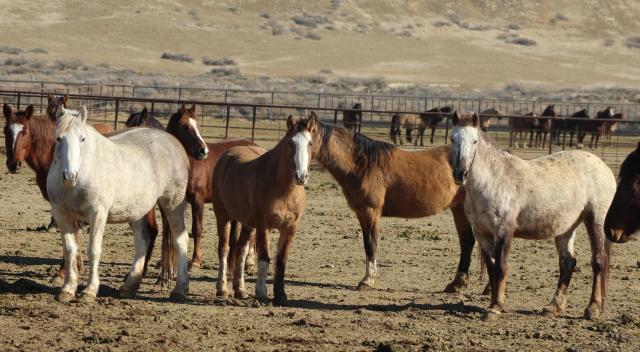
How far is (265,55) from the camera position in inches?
2494

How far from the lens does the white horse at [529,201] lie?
8.51 meters

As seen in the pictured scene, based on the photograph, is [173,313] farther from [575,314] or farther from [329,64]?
[329,64]

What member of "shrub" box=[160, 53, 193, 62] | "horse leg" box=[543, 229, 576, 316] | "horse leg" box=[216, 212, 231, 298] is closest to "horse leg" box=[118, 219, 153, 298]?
"horse leg" box=[216, 212, 231, 298]

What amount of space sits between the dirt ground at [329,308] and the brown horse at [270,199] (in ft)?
0.87

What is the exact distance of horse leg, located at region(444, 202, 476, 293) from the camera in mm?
9859

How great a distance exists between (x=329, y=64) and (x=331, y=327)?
178 ft

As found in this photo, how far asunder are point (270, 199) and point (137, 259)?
4.02 ft

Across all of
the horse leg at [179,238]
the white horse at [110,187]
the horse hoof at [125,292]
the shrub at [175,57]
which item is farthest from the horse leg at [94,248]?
the shrub at [175,57]

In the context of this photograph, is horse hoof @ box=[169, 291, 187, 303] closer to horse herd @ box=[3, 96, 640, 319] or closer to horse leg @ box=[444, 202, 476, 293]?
horse herd @ box=[3, 96, 640, 319]

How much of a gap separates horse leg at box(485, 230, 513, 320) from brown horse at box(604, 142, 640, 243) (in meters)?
1.83

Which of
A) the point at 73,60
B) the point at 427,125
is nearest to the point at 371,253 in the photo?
the point at 427,125

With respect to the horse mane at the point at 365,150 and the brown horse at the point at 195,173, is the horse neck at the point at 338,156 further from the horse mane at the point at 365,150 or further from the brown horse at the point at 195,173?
the brown horse at the point at 195,173

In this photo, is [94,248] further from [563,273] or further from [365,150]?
[563,273]

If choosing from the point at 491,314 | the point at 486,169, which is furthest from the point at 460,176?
the point at 491,314
